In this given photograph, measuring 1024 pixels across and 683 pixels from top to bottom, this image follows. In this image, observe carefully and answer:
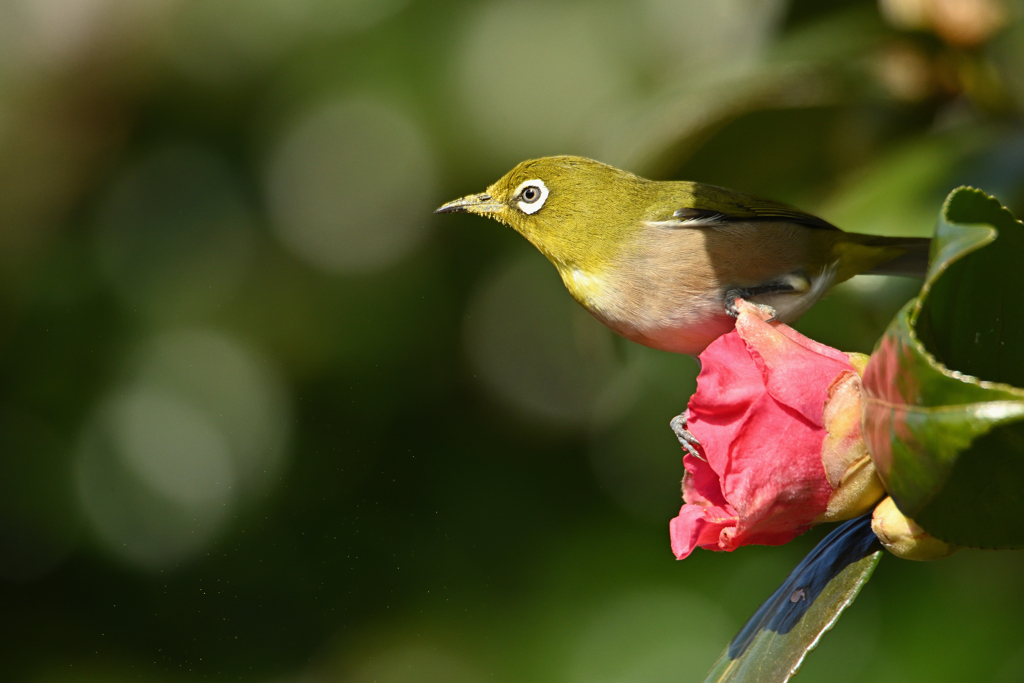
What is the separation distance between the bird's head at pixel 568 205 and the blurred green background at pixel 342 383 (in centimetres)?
82

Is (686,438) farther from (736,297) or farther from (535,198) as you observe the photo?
(535,198)

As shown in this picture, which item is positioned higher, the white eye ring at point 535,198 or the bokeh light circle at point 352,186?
the bokeh light circle at point 352,186

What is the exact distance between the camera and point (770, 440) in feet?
3.70

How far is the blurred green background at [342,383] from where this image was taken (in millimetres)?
3852

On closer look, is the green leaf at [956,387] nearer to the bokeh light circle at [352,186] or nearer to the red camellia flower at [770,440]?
the red camellia flower at [770,440]

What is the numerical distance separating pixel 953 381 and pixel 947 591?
2893 millimetres

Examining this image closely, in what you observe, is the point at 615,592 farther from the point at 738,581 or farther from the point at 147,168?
the point at 147,168

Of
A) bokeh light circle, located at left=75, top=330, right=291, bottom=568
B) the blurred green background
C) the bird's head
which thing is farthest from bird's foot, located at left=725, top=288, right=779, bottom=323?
bokeh light circle, located at left=75, top=330, right=291, bottom=568

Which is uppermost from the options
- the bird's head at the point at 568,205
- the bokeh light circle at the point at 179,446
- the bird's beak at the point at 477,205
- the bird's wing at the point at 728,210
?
the bird's beak at the point at 477,205

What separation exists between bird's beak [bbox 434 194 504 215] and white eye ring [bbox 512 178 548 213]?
6 cm

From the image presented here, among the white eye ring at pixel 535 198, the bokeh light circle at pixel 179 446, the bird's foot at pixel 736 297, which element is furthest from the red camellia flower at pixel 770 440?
the bokeh light circle at pixel 179 446

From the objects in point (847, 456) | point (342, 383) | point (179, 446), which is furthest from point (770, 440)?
point (179, 446)

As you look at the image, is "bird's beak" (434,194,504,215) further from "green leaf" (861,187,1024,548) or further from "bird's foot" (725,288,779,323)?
"green leaf" (861,187,1024,548)

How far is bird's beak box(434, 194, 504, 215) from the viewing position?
2351 mm
